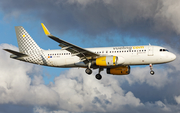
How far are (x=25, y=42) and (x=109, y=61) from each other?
1960 cm

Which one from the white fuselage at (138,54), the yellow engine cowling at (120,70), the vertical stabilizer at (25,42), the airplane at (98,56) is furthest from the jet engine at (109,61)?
the vertical stabilizer at (25,42)

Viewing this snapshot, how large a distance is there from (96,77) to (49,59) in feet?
32.4

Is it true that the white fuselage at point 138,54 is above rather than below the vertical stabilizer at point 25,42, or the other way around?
below

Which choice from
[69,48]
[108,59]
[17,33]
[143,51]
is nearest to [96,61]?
[108,59]

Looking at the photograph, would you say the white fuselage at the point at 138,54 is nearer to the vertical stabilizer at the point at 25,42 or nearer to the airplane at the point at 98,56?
the airplane at the point at 98,56

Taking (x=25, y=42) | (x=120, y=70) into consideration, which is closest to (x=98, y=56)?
(x=120, y=70)

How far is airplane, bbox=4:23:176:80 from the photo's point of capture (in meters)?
45.7

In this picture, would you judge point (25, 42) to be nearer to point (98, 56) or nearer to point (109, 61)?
point (98, 56)

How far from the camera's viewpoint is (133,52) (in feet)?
152

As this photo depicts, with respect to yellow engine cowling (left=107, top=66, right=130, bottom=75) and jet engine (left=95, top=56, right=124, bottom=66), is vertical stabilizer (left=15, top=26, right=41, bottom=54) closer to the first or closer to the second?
jet engine (left=95, top=56, right=124, bottom=66)

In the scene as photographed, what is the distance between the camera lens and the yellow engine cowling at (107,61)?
149 ft

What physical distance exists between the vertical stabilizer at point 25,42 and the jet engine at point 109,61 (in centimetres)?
1421

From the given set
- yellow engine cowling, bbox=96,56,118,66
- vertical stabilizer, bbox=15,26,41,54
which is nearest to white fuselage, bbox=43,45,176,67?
yellow engine cowling, bbox=96,56,118,66

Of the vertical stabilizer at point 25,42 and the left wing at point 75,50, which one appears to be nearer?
the left wing at point 75,50
